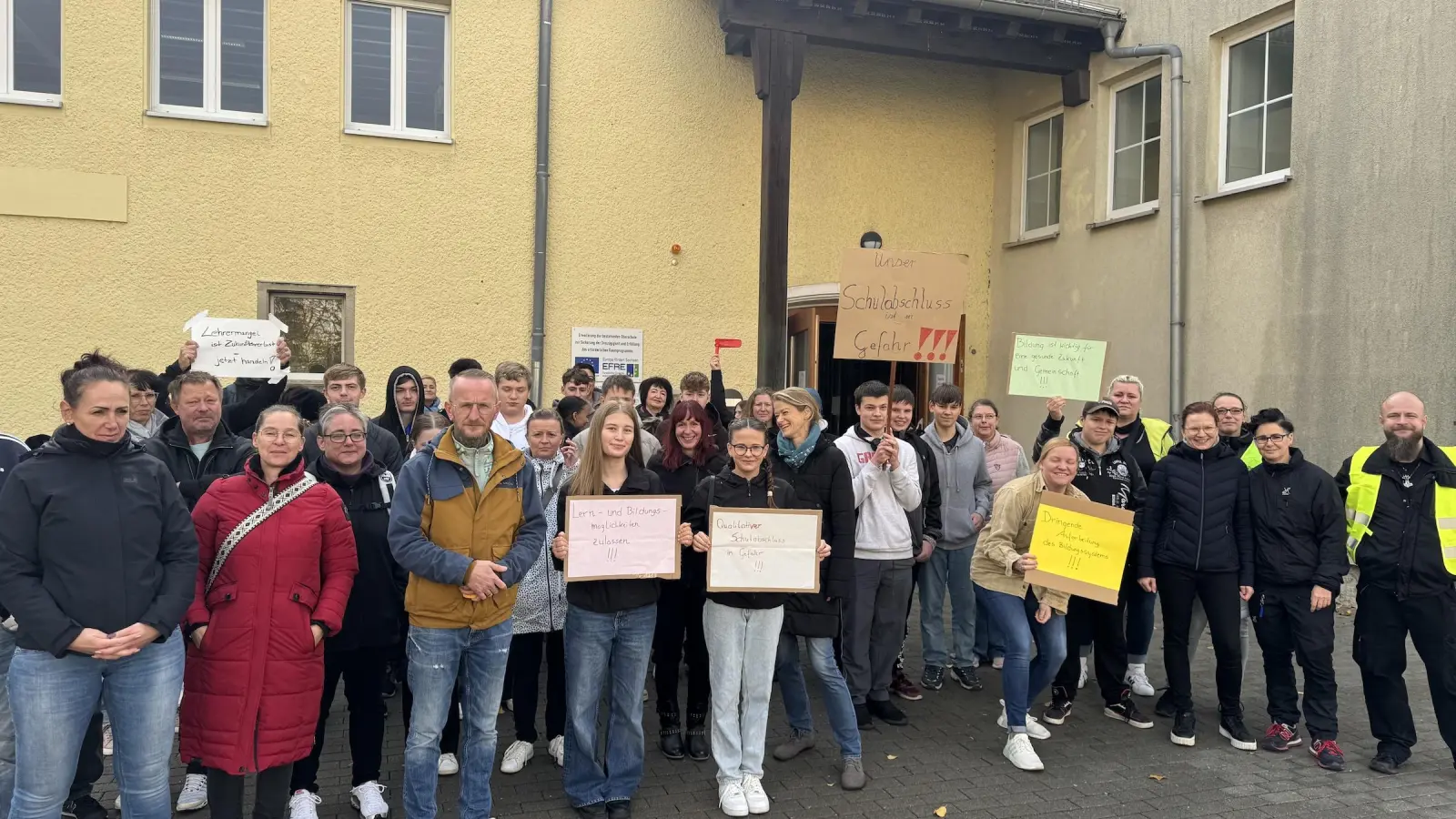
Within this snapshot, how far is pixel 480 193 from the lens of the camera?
9742 millimetres

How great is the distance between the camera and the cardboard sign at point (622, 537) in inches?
155

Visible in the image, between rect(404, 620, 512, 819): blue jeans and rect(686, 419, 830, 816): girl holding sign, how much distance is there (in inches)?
A: 37.8

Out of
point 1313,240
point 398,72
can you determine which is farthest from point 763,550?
point 398,72

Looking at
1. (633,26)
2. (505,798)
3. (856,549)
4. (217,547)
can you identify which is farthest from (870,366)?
(217,547)

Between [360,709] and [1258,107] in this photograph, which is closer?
[360,709]

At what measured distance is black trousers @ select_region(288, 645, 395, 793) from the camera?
13.2 ft

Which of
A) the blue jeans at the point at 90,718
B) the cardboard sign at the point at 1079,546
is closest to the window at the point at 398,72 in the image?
the blue jeans at the point at 90,718

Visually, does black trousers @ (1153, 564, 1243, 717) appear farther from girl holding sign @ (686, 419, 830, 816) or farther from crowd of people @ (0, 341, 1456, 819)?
girl holding sign @ (686, 419, 830, 816)

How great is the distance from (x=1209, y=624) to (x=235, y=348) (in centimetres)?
598

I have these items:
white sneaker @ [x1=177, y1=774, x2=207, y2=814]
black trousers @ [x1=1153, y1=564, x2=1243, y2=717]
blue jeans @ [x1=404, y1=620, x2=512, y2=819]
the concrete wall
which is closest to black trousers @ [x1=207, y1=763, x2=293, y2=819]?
blue jeans @ [x1=404, y1=620, x2=512, y2=819]

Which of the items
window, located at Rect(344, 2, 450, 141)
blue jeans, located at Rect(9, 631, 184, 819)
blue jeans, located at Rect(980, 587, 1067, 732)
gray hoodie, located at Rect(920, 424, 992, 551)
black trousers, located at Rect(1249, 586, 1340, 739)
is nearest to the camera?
blue jeans, located at Rect(9, 631, 184, 819)

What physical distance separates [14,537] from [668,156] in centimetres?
816

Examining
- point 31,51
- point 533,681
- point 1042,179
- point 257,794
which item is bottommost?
point 257,794

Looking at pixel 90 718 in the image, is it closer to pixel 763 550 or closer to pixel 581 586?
pixel 581 586
